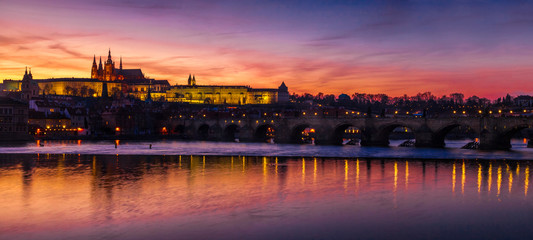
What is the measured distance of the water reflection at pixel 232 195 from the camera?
21.1 metres

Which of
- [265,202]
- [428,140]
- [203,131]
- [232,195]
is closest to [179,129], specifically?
[203,131]

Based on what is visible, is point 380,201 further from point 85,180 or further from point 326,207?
point 85,180

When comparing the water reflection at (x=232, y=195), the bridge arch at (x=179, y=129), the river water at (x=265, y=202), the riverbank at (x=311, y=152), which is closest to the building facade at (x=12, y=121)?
the riverbank at (x=311, y=152)

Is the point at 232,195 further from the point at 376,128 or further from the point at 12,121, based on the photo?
the point at 12,121

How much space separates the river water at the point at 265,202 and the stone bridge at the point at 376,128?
967 inches

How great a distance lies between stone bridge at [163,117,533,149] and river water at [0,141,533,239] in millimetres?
24555

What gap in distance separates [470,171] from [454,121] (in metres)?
31.3

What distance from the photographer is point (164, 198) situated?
1040 inches

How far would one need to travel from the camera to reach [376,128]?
263 feet

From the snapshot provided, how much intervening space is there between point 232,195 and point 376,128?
5566cm

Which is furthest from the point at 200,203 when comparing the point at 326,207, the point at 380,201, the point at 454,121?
the point at 454,121

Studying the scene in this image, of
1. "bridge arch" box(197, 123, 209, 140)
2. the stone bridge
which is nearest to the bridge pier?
the stone bridge

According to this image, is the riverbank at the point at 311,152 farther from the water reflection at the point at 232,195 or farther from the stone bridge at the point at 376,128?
the water reflection at the point at 232,195

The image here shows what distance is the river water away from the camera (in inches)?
774
